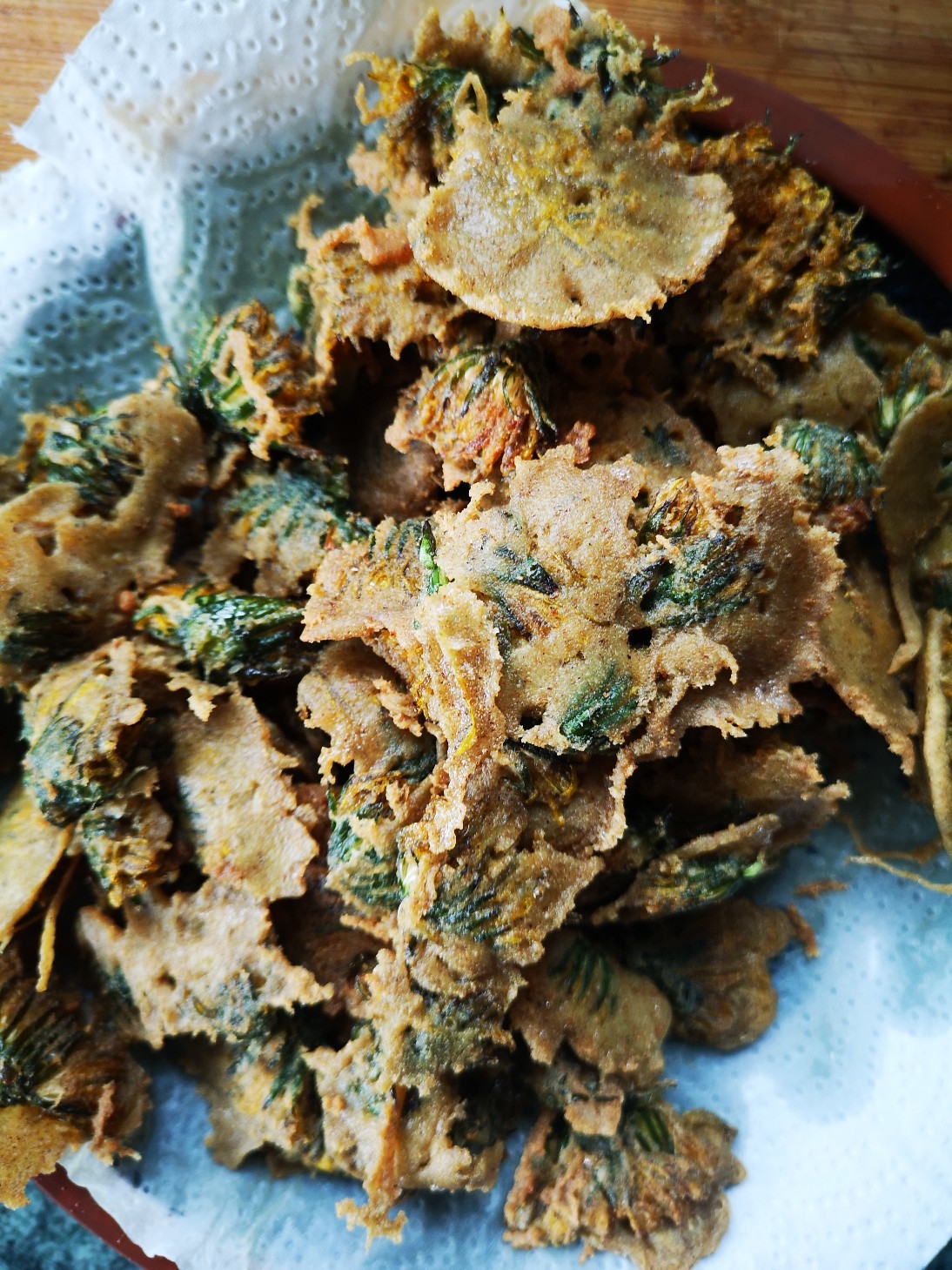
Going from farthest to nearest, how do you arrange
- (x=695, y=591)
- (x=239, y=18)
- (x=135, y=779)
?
(x=239, y=18), (x=135, y=779), (x=695, y=591)

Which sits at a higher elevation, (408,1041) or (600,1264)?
(408,1041)

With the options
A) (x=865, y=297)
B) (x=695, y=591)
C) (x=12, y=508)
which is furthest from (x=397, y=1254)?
(x=865, y=297)

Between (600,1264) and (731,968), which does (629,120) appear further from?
(600,1264)

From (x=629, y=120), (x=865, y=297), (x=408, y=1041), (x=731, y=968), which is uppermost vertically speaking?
(x=629, y=120)

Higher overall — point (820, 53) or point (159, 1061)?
point (820, 53)
